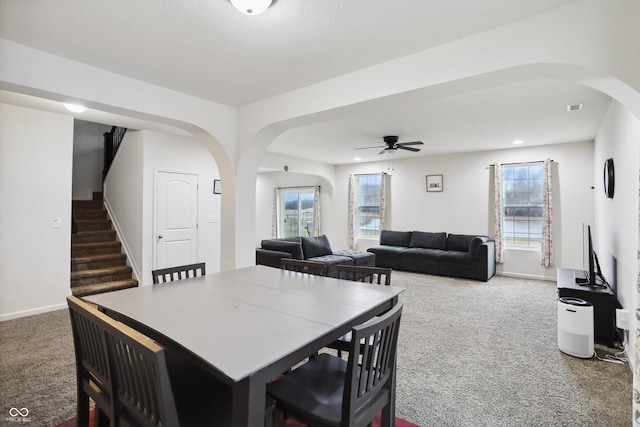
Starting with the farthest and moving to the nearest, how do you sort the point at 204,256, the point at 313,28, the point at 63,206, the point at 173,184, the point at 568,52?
the point at 204,256 → the point at 173,184 → the point at 63,206 → the point at 313,28 → the point at 568,52

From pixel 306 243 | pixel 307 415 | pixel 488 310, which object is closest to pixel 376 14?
pixel 307 415

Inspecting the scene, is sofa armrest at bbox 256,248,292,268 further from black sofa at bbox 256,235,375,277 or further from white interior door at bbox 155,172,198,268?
white interior door at bbox 155,172,198,268

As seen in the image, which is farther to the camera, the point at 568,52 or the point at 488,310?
the point at 488,310

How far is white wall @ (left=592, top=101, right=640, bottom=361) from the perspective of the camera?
2.59 metres

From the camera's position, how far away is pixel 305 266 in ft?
9.18

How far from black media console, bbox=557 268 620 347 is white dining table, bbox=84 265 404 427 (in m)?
2.55

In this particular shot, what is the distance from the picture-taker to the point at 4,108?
Answer: 3691 millimetres

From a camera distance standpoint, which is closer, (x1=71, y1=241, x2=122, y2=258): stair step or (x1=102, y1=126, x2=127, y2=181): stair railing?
(x1=71, y1=241, x2=122, y2=258): stair step

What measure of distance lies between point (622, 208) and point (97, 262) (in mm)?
6811

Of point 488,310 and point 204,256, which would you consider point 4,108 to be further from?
point 488,310

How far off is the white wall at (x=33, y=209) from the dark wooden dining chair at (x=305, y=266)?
3.26 metres

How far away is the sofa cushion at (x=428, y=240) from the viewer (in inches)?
271

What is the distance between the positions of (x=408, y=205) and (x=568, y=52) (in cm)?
595

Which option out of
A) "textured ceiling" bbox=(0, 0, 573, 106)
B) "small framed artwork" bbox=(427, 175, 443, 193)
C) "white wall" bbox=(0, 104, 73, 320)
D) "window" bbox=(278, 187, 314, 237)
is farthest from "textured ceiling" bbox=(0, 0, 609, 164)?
"window" bbox=(278, 187, 314, 237)
